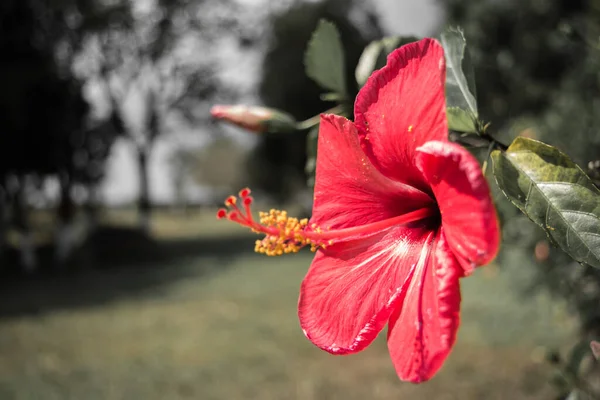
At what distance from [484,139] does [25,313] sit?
7.59 meters

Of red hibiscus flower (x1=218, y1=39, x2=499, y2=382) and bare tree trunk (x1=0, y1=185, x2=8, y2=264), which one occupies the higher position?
red hibiscus flower (x1=218, y1=39, x2=499, y2=382)

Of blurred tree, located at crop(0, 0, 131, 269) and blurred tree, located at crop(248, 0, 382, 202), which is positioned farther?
blurred tree, located at crop(248, 0, 382, 202)

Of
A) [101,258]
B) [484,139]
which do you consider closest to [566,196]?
[484,139]

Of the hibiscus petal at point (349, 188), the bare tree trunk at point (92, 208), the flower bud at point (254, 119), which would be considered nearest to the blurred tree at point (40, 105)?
the bare tree trunk at point (92, 208)

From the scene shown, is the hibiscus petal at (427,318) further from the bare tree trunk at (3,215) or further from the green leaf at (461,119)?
the bare tree trunk at (3,215)

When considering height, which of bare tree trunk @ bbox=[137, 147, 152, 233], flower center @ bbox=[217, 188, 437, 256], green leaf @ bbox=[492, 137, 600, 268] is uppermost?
green leaf @ bbox=[492, 137, 600, 268]

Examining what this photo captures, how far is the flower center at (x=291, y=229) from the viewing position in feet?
2.05

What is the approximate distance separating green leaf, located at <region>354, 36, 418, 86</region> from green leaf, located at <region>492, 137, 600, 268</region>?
30 centimetres

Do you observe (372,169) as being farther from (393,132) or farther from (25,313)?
(25,313)

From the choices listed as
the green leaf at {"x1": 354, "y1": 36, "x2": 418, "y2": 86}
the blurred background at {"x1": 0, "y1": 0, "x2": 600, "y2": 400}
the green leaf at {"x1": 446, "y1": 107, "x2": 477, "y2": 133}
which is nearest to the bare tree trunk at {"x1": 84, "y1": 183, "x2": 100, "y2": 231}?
the blurred background at {"x1": 0, "y1": 0, "x2": 600, "y2": 400}

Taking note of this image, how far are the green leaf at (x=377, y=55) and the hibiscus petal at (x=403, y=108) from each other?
0.71 feet

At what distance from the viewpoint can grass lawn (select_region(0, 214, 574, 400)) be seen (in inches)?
172

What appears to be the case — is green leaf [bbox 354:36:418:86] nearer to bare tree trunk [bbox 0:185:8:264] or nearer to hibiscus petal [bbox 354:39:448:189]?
hibiscus petal [bbox 354:39:448:189]

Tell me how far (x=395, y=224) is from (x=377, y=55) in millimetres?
273
